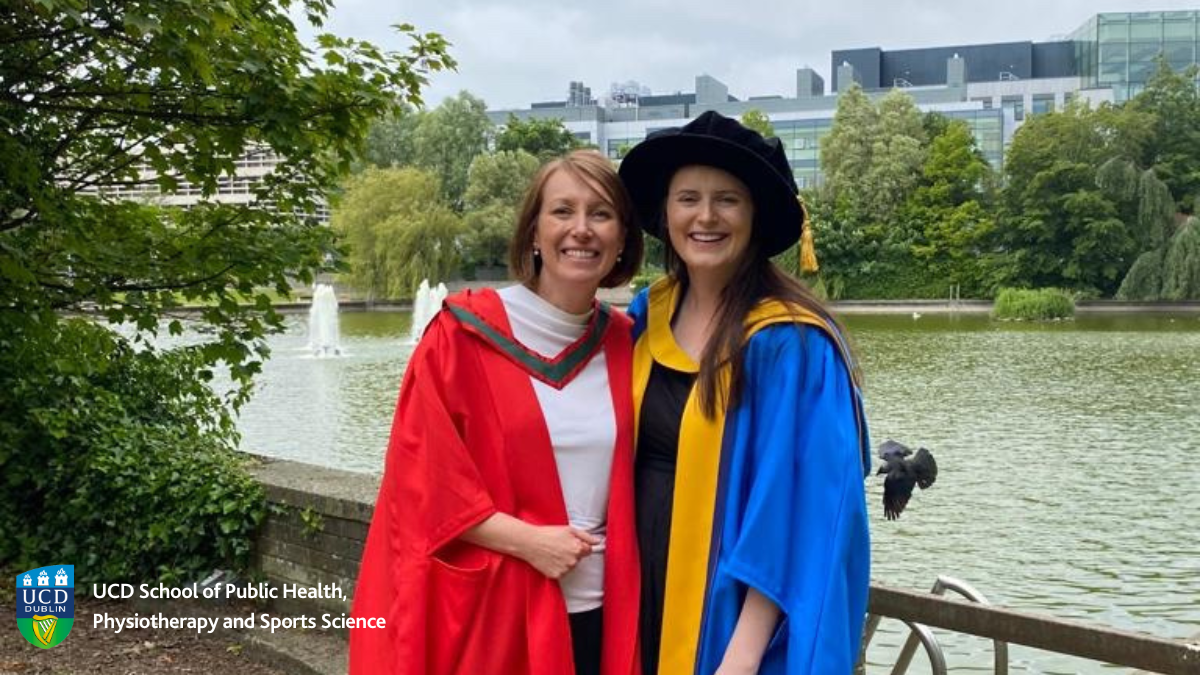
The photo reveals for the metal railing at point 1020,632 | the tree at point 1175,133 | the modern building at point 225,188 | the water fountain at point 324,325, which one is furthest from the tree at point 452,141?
the metal railing at point 1020,632

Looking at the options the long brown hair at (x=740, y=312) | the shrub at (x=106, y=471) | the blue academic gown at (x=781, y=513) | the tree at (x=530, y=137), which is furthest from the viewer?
the tree at (x=530, y=137)

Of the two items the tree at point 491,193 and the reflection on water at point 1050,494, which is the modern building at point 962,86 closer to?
the tree at point 491,193

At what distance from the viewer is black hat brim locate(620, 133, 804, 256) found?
1843 millimetres

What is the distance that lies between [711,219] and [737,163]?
104mm

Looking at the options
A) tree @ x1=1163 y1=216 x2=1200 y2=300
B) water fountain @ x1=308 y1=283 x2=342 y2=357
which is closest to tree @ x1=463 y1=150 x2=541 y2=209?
water fountain @ x1=308 y1=283 x2=342 y2=357

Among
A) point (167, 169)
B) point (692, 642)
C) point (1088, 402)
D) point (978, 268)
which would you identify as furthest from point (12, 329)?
point (978, 268)

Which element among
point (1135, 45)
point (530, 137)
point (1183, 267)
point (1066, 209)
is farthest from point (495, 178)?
point (1135, 45)

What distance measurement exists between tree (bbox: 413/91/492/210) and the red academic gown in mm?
46206

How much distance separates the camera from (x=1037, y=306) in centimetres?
3353

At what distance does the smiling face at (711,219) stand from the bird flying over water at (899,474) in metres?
0.57

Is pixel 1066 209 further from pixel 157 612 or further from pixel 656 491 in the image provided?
pixel 656 491

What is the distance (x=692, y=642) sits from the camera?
5.86 feet

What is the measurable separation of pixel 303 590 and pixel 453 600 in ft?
8.12

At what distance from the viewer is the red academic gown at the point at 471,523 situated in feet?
5.94
